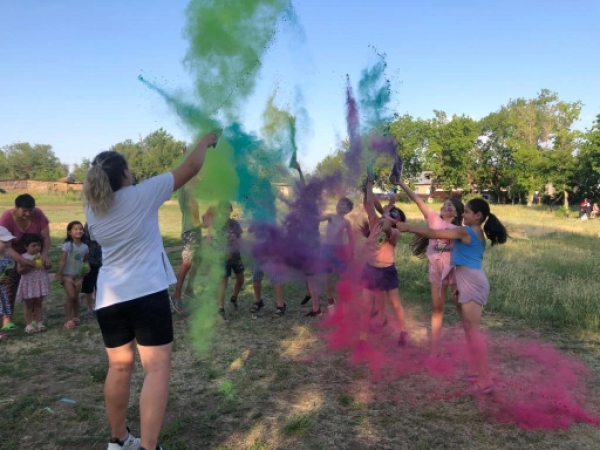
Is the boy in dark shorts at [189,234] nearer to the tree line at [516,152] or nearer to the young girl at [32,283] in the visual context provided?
the young girl at [32,283]

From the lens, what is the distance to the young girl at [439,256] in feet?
15.1

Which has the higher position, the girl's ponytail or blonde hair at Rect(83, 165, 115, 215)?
blonde hair at Rect(83, 165, 115, 215)

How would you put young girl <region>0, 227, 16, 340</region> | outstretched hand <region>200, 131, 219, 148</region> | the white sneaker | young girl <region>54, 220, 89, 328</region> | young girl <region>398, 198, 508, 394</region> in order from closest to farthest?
the white sneaker < outstretched hand <region>200, 131, 219, 148</region> < young girl <region>398, 198, 508, 394</region> < young girl <region>0, 227, 16, 340</region> < young girl <region>54, 220, 89, 328</region>

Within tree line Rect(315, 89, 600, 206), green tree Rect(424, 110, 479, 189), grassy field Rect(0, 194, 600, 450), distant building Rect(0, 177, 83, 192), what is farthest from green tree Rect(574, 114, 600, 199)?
distant building Rect(0, 177, 83, 192)

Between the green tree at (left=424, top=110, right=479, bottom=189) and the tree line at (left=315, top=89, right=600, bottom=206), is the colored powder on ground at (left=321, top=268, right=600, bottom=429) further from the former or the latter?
the green tree at (left=424, top=110, right=479, bottom=189)

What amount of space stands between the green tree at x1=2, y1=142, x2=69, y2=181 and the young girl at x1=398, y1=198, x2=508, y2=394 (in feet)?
282

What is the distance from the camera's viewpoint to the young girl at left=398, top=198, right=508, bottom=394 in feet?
12.9

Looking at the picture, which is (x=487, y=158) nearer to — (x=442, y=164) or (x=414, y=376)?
(x=442, y=164)

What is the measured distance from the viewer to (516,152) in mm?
47688

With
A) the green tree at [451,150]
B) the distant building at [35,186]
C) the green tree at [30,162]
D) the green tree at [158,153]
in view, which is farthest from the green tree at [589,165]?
the green tree at [30,162]

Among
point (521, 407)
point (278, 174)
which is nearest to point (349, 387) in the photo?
point (521, 407)

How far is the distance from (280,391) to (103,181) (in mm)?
2581

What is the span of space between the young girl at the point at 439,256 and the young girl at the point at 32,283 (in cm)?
487

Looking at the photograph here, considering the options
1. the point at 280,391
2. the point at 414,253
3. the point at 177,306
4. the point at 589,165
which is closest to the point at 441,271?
the point at 414,253
